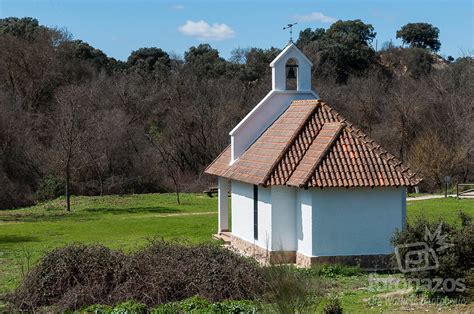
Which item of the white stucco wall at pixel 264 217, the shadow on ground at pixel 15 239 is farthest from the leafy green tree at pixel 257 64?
the white stucco wall at pixel 264 217

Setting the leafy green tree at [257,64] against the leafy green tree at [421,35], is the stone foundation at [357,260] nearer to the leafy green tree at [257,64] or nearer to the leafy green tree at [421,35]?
the leafy green tree at [257,64]

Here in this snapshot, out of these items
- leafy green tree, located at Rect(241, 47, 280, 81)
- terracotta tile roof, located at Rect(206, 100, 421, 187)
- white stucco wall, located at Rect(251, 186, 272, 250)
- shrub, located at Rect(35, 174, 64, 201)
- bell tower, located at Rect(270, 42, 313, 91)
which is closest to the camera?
terracotta tile roof, located at Rect(206, 100, 421, 187)

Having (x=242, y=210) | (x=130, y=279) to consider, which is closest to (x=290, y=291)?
(x=130, y=279)

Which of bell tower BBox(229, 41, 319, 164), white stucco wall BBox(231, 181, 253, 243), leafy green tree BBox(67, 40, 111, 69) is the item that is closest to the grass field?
white stucco wall BBox(231, 181, 253, 243)

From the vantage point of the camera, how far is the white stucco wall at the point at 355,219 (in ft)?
62.4

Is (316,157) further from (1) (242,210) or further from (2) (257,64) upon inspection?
(2) (257,64)

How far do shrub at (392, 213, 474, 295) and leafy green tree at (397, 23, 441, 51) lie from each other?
288 ft

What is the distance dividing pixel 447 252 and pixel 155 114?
4765 cm

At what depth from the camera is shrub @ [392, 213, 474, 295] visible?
46.2 feet

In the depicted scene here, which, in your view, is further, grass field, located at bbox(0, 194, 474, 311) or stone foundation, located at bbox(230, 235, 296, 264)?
grass field, located at bbox(0, 194, 474, 311)

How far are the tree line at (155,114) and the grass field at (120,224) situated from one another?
3964 mm

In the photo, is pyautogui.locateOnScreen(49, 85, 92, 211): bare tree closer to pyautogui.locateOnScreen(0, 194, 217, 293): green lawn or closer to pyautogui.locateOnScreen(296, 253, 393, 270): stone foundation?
pyautogui.locateOnScreen(0, 194, 217, 293): green lawn

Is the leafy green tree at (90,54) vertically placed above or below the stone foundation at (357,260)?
above

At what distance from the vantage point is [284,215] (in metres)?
20.0
